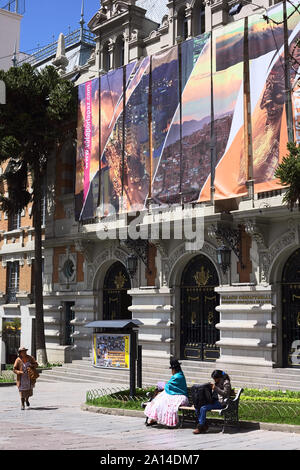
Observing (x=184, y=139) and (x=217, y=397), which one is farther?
(x=184, y=139)

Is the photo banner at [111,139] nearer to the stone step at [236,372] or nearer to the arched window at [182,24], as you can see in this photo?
the arched window at [182,24]

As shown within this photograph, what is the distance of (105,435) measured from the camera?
12.4m

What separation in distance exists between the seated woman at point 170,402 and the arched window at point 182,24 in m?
17.7

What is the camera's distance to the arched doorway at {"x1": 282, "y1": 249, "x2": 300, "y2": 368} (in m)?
21.8

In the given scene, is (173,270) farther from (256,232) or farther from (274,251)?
(274,251)

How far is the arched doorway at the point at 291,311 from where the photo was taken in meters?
21.8

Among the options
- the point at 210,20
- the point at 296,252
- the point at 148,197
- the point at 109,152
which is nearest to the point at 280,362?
the point at 296,252

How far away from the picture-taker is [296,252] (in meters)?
22.1

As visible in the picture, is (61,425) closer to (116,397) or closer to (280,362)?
(116,397)

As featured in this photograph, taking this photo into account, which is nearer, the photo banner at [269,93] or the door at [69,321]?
the photo banner at [269,93]

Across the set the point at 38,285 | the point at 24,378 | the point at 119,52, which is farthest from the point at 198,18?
the point at 24,378

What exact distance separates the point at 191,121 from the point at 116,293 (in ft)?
29.9

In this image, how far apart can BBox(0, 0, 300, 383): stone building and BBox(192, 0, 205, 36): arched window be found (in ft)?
0.14

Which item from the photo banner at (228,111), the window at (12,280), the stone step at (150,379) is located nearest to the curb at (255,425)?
the stone step at (150,379)
